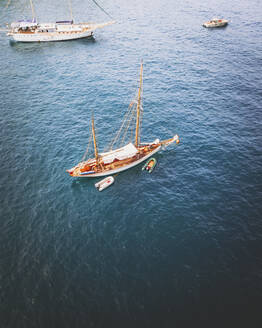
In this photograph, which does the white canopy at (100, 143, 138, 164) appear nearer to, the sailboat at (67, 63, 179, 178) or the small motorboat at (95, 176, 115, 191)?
the sailboat at (67, 63, 179, 178)

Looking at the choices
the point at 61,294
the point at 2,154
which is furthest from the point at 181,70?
the point at 61,294

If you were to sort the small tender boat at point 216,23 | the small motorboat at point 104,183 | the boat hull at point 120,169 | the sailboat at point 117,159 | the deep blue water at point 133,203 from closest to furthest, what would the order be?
the deep blue water at point 133,203 < the small motorboat at point 104,183 < the sailboat at point 117,159 < the boat hull at point 120,169 < the small tender boat at point 216,23

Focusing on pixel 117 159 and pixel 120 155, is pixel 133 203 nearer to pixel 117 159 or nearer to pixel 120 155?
pixel 117 159

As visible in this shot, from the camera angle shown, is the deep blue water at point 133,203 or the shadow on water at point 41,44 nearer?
the deep blue water at point 133,203

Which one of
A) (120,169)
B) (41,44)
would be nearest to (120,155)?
(120,169)

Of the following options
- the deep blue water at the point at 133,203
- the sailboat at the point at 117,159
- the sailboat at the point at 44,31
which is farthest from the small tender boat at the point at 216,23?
the sailboat at the point at 117,159

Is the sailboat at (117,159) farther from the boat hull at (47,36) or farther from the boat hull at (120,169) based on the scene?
the boat hull at (47,36)

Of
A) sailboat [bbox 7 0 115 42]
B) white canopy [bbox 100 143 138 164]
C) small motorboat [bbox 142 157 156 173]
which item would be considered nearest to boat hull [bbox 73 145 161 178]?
small motorboat [bbox 142 157 156 173]
